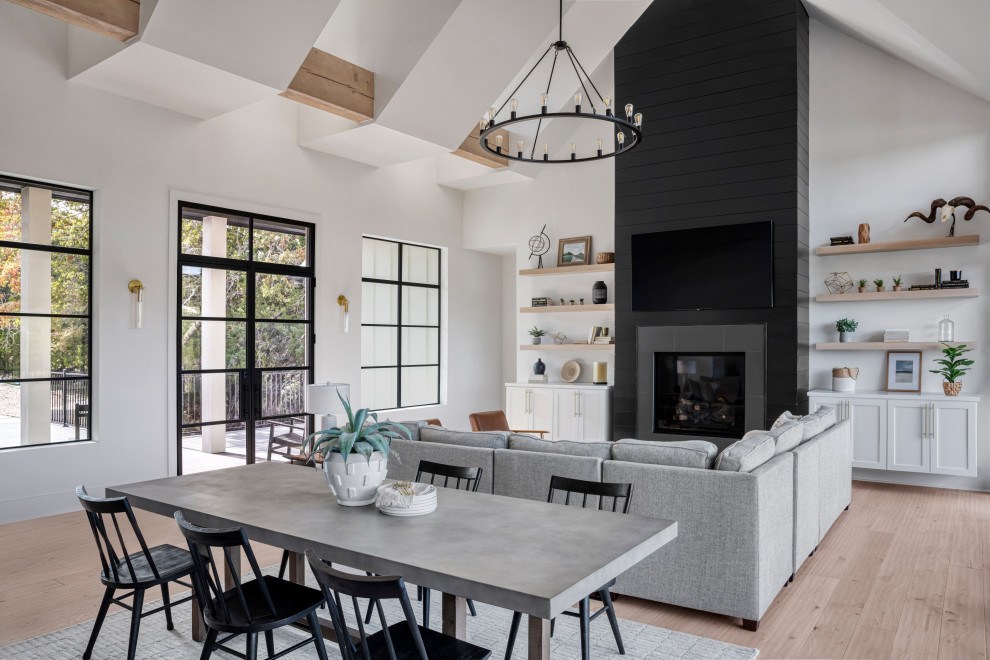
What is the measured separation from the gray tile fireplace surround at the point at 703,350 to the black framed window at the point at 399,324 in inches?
112

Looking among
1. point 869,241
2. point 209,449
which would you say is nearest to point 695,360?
point 869,241

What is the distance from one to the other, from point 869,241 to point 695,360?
2000 mm

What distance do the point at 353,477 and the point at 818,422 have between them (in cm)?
337

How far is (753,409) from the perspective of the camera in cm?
672

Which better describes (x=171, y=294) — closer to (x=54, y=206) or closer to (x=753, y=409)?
(x=54, y=206)

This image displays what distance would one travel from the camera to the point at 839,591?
379 centimetres

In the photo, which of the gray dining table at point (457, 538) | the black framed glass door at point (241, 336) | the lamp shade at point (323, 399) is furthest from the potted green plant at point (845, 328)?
the black framed glass door at point (241, 336)

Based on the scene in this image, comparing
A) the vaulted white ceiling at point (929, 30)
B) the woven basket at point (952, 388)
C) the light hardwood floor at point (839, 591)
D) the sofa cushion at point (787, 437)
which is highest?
the vaulted white ceiling at point (929, 30)

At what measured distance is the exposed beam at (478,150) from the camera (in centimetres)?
746

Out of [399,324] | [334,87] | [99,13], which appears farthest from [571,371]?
[99,13]

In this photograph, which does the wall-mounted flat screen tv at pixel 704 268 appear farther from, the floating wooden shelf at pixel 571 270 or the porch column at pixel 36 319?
the porch column at pixel 36 319

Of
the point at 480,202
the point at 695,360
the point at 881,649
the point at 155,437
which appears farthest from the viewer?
the point at 480,202

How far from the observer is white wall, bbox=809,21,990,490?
20.9ft

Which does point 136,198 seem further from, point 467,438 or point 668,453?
point 668,453
